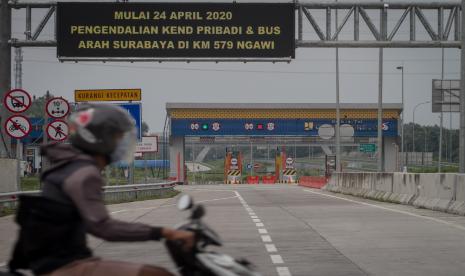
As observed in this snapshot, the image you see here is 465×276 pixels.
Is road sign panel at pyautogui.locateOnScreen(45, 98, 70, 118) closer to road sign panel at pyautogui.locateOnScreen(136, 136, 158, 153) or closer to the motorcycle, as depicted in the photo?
the motorcycle

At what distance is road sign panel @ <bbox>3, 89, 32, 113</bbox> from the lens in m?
20.9

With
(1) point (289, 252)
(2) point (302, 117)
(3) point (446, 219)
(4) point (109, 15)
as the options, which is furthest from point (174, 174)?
(1) point (289, 252)

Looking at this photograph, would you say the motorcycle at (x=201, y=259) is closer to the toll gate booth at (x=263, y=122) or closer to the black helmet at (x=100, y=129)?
the black helmet at (x=100, y=129)

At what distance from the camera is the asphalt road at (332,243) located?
34.6ft

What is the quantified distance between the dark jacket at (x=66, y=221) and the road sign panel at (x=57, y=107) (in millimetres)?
18357

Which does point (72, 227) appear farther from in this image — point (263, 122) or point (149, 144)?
point (263, 122)

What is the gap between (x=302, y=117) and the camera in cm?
7619

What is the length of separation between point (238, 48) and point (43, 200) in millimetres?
23086

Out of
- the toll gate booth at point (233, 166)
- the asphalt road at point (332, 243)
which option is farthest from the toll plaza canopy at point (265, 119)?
the asphalt road at point (332, 243)

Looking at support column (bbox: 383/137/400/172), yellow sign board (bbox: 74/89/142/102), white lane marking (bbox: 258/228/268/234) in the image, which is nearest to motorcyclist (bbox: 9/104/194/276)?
white lane marking (bbox: 258/228/268/234)

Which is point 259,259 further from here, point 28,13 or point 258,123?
point 258,123

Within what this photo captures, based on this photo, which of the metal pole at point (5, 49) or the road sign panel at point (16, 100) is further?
the metal pole at point (5, 49)

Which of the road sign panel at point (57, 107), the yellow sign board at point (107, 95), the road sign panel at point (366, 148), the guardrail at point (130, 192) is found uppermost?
the yellow sign board at point (107, 95)

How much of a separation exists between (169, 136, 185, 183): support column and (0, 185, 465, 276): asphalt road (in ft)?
169
